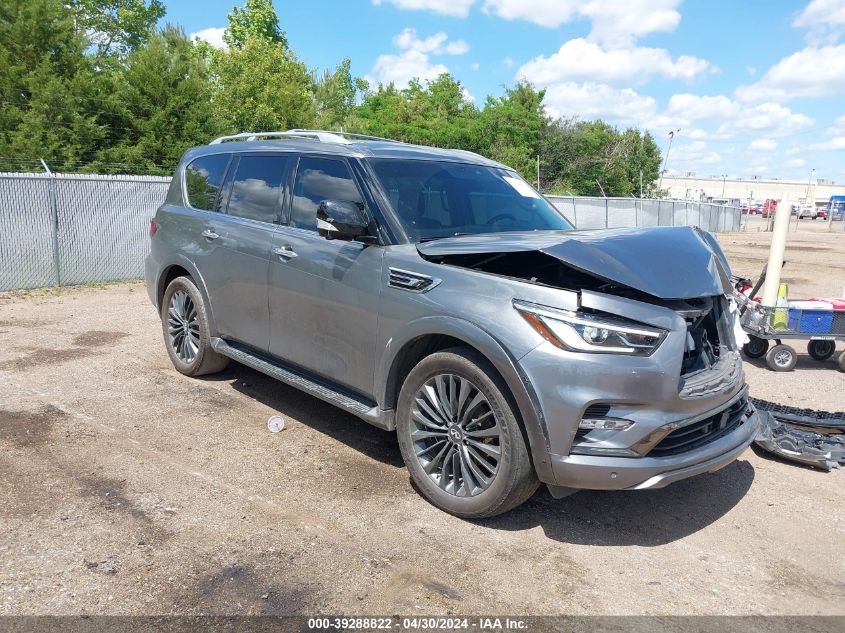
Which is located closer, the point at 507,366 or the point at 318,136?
the point at 507,366

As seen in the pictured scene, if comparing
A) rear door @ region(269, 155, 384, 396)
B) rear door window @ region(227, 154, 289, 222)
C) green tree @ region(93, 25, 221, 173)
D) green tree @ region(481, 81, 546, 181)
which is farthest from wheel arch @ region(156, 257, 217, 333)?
green tree @ region(481, 81, 546, 181)

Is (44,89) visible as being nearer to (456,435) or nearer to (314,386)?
(314,386)

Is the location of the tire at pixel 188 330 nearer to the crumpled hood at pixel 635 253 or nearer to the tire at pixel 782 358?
the crumpled hood at pixel 635 253

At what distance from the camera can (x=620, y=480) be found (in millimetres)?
3244

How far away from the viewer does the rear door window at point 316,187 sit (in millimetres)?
4500

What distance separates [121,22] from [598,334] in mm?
50532

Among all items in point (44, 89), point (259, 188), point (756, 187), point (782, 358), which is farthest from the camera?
point (756, 187)

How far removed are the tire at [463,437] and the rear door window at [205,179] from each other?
286cm

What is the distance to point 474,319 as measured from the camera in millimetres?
3488

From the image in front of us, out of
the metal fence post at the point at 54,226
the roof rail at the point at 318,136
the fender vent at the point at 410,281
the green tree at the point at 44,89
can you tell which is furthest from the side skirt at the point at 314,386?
the green tree at the point at 44,89

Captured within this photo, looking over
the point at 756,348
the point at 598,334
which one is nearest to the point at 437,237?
the point at 598,334

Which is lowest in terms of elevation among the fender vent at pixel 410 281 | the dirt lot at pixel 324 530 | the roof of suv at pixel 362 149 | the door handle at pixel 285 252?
the dirt lot at pixel 324 530

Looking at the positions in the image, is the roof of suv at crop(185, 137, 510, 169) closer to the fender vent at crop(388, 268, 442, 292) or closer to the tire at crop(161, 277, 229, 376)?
the fender vent at crop(388, 268, 442, 292)

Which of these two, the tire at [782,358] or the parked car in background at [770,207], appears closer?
the tire at [782,358]
